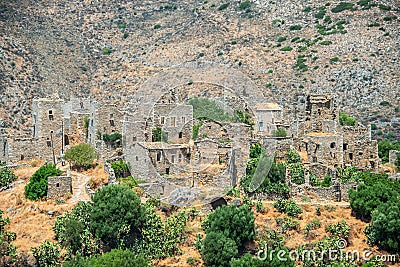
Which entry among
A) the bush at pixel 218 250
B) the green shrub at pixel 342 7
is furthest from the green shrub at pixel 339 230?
the green shrub at pixel 342 7

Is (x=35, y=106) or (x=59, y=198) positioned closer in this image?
(x=59, y=198)

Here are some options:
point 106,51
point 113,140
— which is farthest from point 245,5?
point 113,140

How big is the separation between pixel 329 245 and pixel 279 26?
62953 millimetres

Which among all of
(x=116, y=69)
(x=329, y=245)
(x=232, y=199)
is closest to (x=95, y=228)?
(x=232, y=199)

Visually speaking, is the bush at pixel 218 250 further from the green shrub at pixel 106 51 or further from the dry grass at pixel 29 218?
the green shrub at pixel 106 51

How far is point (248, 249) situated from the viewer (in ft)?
100

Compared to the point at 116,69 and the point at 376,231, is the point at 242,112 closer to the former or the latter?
the point at 376,231

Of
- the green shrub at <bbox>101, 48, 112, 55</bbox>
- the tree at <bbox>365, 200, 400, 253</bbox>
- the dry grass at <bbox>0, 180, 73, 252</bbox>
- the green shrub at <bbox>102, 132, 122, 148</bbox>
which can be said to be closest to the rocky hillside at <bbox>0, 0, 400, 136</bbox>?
the green shrub at <bbox>101, 48, 112, 55</bbox>

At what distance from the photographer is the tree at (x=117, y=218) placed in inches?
1216

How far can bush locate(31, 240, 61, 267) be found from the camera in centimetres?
3044

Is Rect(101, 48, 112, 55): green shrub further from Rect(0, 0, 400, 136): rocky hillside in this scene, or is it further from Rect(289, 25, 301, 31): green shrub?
Rect(289, 25, 301, 31): green shrub

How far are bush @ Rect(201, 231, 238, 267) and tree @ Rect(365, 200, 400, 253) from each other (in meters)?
6.49

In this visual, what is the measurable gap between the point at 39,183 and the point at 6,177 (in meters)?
4.36

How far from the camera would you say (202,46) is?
88.0 meters
